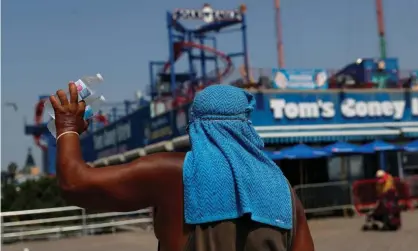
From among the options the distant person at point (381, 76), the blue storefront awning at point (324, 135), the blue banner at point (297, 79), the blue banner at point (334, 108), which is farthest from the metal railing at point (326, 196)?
the distant person at point (381, 76)

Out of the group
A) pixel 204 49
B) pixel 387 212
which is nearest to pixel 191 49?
pixel 204 49

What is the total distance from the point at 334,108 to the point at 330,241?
851 cm

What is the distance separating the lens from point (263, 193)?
7.34 feet

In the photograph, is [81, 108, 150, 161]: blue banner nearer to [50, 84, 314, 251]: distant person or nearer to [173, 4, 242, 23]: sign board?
[173, 4, 242, 23]: sign board

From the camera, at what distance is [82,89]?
2.39 metres

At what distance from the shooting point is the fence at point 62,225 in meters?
15.7

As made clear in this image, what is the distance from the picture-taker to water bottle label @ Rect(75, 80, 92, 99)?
2.38 m

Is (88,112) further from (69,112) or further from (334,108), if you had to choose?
(334,108)

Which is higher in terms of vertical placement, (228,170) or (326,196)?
(228,170)

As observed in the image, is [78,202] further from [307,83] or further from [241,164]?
[307,83]

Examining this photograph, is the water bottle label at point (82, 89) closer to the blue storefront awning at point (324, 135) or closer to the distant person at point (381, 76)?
the blue storefront awning at point (324, 135)

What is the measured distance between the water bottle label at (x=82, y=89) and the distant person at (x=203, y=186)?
56 mm

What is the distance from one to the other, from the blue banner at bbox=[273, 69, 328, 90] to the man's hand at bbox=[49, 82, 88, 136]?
18.0 meters

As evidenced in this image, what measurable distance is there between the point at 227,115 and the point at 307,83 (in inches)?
724
